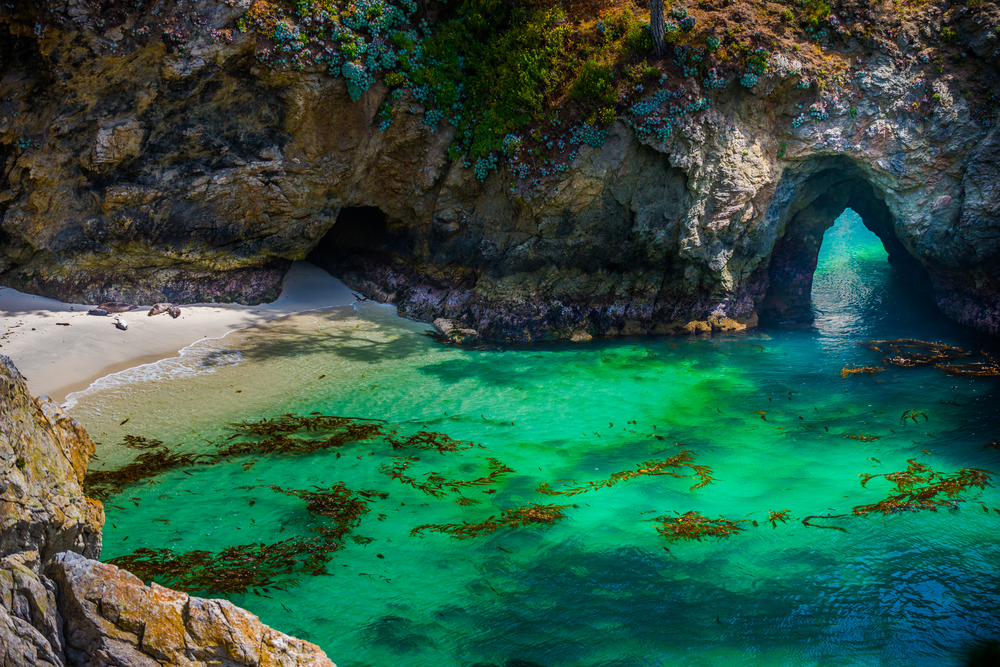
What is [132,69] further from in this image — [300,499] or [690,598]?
Result: [690,598]

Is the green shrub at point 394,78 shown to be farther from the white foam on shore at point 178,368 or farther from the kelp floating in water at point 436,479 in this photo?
the kelp floating in water at point 436,479

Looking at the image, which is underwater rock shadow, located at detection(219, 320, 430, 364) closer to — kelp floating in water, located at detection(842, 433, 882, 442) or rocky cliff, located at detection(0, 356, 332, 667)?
kelp floating in water, located at detection(842, 433, 882, 442)

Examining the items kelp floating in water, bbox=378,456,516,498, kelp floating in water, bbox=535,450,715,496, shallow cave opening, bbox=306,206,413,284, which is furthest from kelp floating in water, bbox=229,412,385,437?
shallow cave opening, bbox=306,206,413,284

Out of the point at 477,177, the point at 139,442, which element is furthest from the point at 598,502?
the point at 477,177

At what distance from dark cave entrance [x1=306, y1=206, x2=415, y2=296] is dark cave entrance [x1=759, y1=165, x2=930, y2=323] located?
10.6 m

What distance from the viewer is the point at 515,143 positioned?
14695mm

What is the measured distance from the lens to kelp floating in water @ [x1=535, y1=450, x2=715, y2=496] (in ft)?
25.4

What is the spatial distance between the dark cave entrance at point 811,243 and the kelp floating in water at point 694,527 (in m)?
11.9

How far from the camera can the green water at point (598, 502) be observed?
16.9 feet

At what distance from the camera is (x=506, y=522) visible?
6.90m

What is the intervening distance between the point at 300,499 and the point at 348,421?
2.67m

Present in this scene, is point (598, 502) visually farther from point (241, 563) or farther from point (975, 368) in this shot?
point (975, 368)

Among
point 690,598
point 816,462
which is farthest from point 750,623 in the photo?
point 816,462

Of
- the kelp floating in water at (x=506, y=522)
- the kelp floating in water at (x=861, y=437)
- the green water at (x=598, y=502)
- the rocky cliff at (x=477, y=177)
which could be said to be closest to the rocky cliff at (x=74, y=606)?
the green water at (x=598, y=502)
